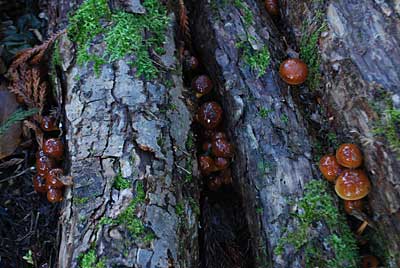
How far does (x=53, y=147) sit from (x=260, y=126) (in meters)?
2.05

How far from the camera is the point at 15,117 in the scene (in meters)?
4.89

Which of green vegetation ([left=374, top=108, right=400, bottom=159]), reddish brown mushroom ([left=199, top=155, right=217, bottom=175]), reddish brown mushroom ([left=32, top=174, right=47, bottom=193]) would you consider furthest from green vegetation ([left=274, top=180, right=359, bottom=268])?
reddish brown mushroom ([left=32, top=174, right=47, bottom=193])

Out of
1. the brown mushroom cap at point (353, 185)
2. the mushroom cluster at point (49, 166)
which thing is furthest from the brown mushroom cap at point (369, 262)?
the mushroom cluster at point (49, 166)

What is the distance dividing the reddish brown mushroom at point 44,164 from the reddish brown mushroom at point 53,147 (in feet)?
0.34

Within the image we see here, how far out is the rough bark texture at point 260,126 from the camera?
421cm

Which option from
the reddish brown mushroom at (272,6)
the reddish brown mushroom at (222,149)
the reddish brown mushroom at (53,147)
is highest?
the reddish brown mushroom at (272,6)

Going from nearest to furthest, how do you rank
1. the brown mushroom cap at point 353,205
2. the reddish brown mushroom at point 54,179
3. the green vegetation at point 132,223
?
the green vegetation at point 132,223 < the brown mushroom cap at point 353,205 < the reddish brown mushroom at point 54,179

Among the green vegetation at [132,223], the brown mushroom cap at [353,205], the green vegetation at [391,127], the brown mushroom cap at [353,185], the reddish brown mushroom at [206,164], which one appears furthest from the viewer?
the reddish brown mushroom at [206,164]

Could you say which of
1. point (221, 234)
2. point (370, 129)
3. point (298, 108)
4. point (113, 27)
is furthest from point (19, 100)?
point (370, 129)

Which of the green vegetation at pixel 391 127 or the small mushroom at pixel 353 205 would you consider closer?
the green vegetation at pixel 391 127

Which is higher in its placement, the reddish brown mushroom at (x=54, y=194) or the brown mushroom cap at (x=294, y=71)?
the brown mushroom cap at (x=294, y=71)

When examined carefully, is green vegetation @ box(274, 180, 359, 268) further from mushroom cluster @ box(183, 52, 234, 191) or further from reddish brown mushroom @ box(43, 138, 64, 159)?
reddish brown mushroom @ box(43, 138, 64, 159)

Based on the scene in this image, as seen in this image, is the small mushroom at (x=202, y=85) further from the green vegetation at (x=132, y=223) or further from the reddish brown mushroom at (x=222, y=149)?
the green vegetation at (x=132, y=223)

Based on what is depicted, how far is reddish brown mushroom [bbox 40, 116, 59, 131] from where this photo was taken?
498 cm
